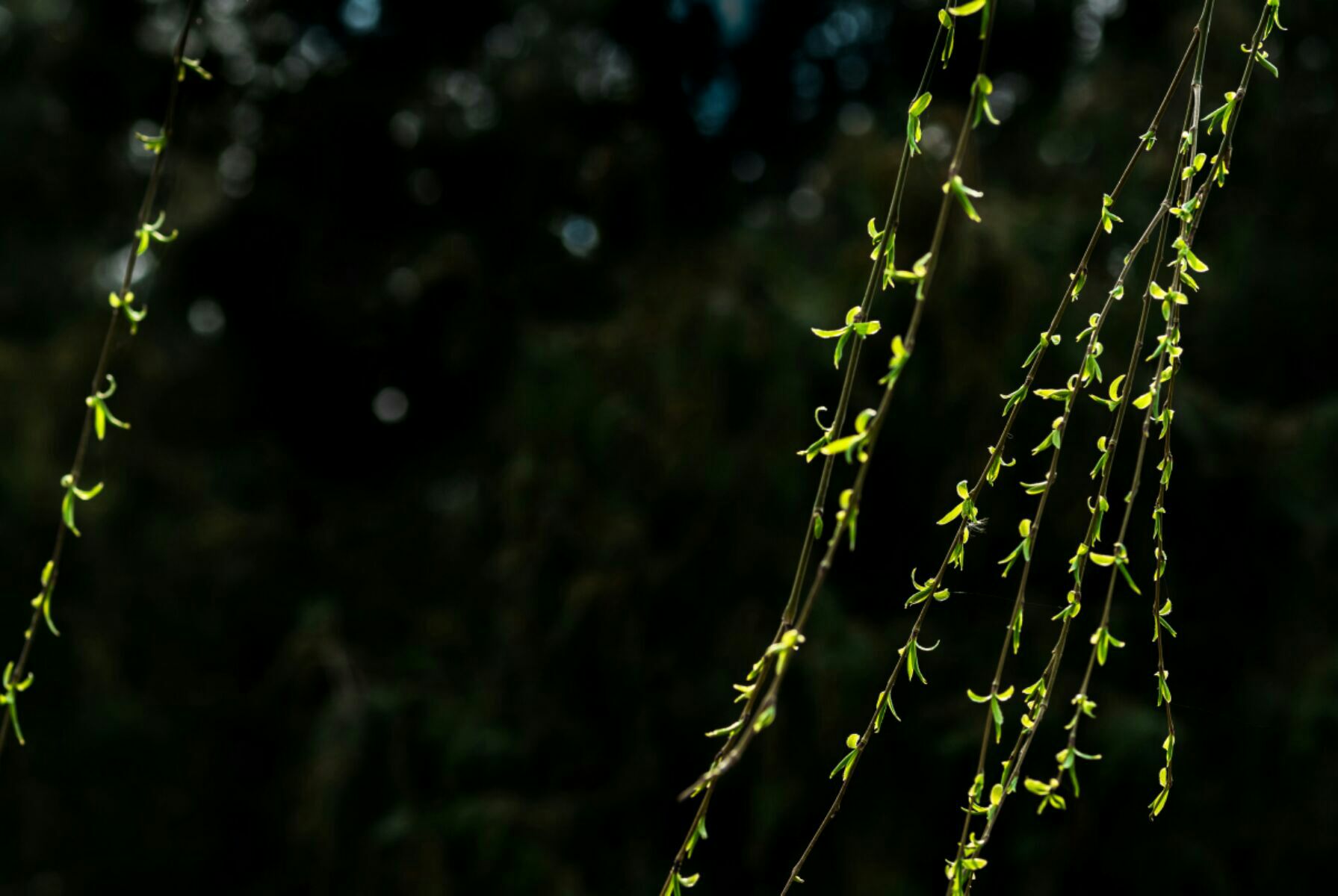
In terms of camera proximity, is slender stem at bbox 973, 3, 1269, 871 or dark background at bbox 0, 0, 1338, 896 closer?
slender stem at bbox 973, 3, 1269, 871

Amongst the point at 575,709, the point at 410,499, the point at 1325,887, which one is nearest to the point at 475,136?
the point at 410,499

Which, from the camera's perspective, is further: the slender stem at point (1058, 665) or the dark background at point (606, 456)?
the dark background at point (606, 456)

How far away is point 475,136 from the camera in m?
3.43

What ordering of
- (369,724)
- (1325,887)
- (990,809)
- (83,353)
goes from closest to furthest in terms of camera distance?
(990,809) < (1325,887) < (369,724) < (83,353)

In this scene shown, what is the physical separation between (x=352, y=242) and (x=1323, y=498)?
7.83 feet

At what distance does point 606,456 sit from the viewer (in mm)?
2928

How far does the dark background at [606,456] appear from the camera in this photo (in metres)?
2.67

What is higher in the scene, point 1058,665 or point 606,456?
point 1058,665

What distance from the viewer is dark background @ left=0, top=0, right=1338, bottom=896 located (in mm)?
2674

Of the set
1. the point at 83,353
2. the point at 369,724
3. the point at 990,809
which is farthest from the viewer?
the point at 83,353

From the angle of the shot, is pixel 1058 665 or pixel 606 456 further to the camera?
pixel 606 456

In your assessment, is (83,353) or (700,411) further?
(83,353)

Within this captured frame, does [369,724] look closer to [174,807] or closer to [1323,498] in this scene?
[174,807]

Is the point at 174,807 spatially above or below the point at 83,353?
below
